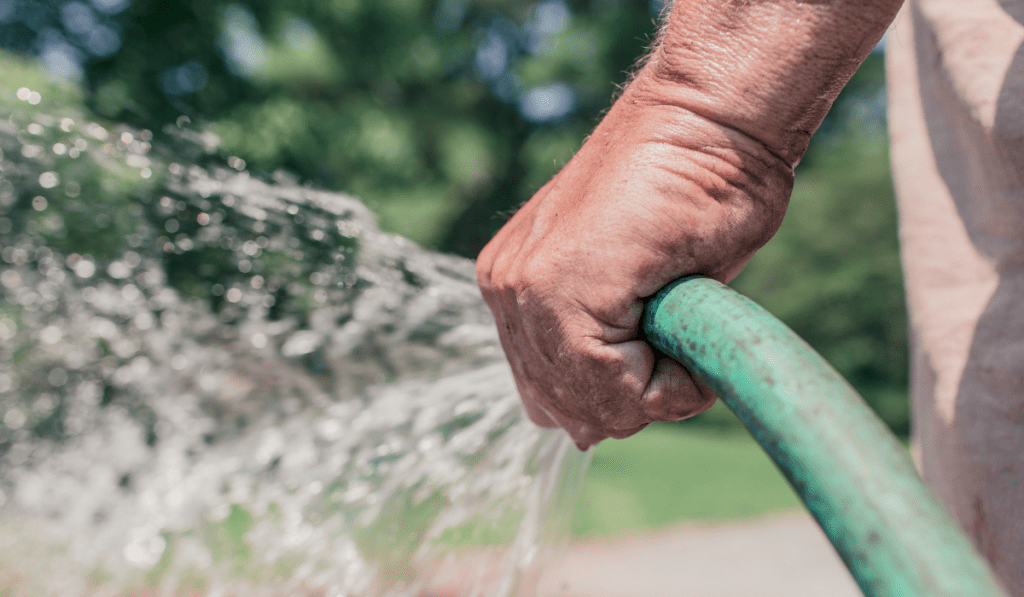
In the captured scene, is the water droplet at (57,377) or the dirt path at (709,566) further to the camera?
the water droplet at (57,377)

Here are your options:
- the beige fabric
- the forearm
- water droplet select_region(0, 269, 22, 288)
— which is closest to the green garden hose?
the forearm

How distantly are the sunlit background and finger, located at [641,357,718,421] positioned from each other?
6662 millimetres

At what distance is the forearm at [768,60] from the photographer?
92 centimetres

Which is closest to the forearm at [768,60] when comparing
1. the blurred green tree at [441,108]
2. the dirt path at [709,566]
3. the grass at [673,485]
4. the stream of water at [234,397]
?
the stream of water at [234,397]

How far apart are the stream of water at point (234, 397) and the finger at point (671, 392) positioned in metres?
0.70

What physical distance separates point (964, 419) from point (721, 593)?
4.17 meters

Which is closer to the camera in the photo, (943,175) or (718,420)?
(943,175)

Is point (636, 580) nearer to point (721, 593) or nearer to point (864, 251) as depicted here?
point (721, 593)

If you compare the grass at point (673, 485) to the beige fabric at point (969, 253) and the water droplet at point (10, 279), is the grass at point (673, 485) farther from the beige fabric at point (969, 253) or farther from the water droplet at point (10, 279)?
the water droplet at point (10, 279)

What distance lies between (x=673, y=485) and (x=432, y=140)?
722 centimetres

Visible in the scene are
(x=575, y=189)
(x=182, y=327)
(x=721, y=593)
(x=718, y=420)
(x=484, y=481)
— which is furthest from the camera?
(x=718, y=420)

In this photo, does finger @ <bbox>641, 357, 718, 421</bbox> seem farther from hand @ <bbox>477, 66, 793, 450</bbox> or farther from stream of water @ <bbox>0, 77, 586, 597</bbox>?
stream of water @ <bbox>0, 77, 586, 597</bbox>

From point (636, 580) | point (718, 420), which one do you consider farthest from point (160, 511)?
point (718, 420)

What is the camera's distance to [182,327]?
771 cm
